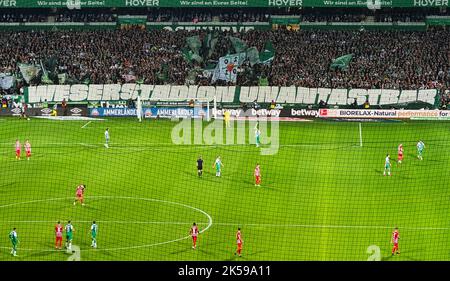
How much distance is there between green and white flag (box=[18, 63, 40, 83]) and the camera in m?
61.9

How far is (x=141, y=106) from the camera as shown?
5619 centimetres

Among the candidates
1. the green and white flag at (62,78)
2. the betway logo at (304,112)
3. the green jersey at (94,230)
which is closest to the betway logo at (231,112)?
the betway logo at (304,112)

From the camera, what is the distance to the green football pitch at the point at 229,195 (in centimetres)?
2898

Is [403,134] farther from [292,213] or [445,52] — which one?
[292,213]

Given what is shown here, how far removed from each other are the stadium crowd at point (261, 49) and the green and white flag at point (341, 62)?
33cm

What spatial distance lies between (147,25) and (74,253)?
42185 mm

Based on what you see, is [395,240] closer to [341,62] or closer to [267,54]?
Answer: [341,62]

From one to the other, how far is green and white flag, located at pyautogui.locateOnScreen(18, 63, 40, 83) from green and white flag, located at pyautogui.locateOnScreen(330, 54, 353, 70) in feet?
71.9

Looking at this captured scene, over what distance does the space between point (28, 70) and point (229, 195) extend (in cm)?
3095

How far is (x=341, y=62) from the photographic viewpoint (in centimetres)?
6228

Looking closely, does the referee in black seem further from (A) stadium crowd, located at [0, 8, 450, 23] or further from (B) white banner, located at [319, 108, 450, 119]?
(A) stadium crowd, located at [0, 8, 450, 23]

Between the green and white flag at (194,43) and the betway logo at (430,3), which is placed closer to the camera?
the betway logo at (430,3)

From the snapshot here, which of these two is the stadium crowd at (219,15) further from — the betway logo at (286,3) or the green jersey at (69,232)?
the green jersey at (69,232)

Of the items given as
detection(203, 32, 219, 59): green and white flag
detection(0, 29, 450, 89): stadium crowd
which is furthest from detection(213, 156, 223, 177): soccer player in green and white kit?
detection(203, 32, 219, 59): green and white flag
